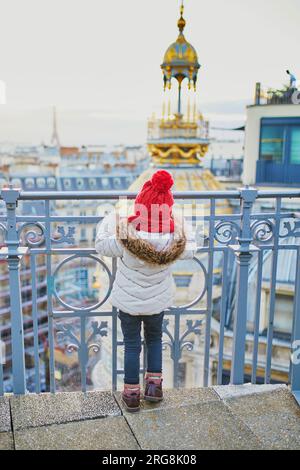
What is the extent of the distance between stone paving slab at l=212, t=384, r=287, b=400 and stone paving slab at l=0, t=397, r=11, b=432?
4.10 ft

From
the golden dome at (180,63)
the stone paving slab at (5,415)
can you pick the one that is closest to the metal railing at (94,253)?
the stone paving slab at (5,415)

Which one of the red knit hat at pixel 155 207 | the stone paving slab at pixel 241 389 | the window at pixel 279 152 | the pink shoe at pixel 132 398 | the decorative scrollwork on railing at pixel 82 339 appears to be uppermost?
the window at pixel 279 152

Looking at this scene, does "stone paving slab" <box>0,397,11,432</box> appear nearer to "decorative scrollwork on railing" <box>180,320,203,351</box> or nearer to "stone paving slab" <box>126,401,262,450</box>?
"stone paving slab" <box>126,401,262,450</box>

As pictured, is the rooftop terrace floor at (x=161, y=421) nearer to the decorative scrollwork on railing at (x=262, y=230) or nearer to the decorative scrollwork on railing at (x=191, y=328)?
the decorative scrollwork on railing at (x=191, y=328)

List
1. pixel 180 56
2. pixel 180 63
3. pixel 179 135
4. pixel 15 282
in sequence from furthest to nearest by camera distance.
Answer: pixel 179 135 → pixel 180 56 → pixel 180 63 → pixel 15 282

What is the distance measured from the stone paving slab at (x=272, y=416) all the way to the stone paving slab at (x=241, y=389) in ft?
0.11

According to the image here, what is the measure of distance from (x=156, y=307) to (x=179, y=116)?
12497 millimetres

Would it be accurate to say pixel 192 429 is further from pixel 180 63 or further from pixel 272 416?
pixel 180 63

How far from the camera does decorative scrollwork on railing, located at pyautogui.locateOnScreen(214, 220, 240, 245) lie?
2.88m

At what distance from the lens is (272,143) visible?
1489 cm

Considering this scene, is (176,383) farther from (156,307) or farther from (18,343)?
(18,343)

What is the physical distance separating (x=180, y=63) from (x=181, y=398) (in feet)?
38.5

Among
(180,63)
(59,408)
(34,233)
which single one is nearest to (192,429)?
(59,408)

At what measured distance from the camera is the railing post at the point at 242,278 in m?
2.88
